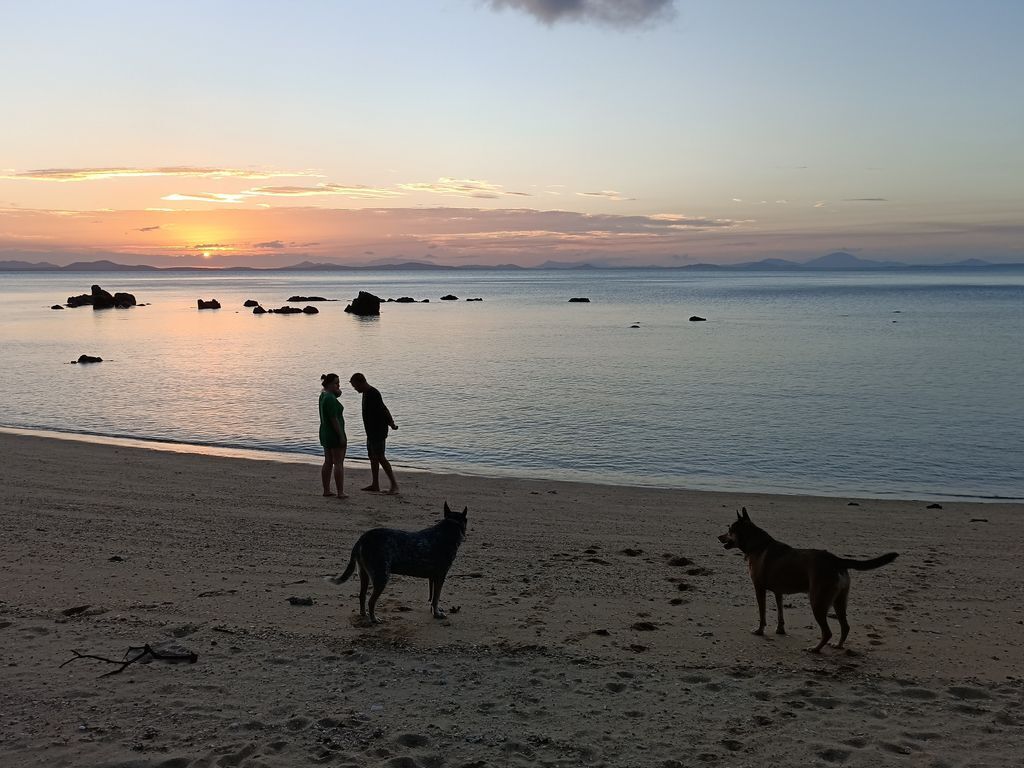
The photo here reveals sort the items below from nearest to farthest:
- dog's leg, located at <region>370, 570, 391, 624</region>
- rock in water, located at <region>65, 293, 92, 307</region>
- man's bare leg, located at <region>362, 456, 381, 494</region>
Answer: dog's leg, located at <region>370, 570, 391, 624</region>, man's bare leg, located at <region>362, 456, 381, 494</region>, rock in water, located at <region>65, 293, 92, 307</region>

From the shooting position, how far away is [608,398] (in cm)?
3008

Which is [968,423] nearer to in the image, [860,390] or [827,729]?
[860,390]

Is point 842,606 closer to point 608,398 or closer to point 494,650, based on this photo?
point 494,650

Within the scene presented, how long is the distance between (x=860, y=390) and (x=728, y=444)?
13454mm

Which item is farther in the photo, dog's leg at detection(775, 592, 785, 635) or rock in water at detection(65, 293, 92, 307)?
rock in water at detection(65, 293, 92, 307)

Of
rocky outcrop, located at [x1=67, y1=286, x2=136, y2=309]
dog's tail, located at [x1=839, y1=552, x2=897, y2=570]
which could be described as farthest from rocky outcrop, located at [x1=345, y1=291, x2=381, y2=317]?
dog's tail, located at [x1=839, y1=552, x2=897, y2=570]

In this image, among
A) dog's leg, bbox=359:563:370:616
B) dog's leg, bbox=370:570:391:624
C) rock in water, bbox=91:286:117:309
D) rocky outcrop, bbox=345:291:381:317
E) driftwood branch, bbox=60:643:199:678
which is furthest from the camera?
rock in water, bbox=91:286:117:309

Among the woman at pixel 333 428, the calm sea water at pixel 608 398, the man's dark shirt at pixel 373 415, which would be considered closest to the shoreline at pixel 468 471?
the calm sea water at pixel 608 398

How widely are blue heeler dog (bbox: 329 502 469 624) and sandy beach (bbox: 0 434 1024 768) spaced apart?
1.19 ft

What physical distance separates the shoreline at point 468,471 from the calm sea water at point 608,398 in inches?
9.5

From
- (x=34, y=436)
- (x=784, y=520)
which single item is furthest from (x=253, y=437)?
(x=784, y=520)

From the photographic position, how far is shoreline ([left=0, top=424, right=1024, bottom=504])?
52.7 feet

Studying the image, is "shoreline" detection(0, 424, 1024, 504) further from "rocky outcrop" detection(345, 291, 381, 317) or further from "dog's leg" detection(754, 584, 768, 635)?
"rocky outcrop" detection(345, 291, 381, 317)

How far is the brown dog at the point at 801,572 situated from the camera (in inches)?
263
